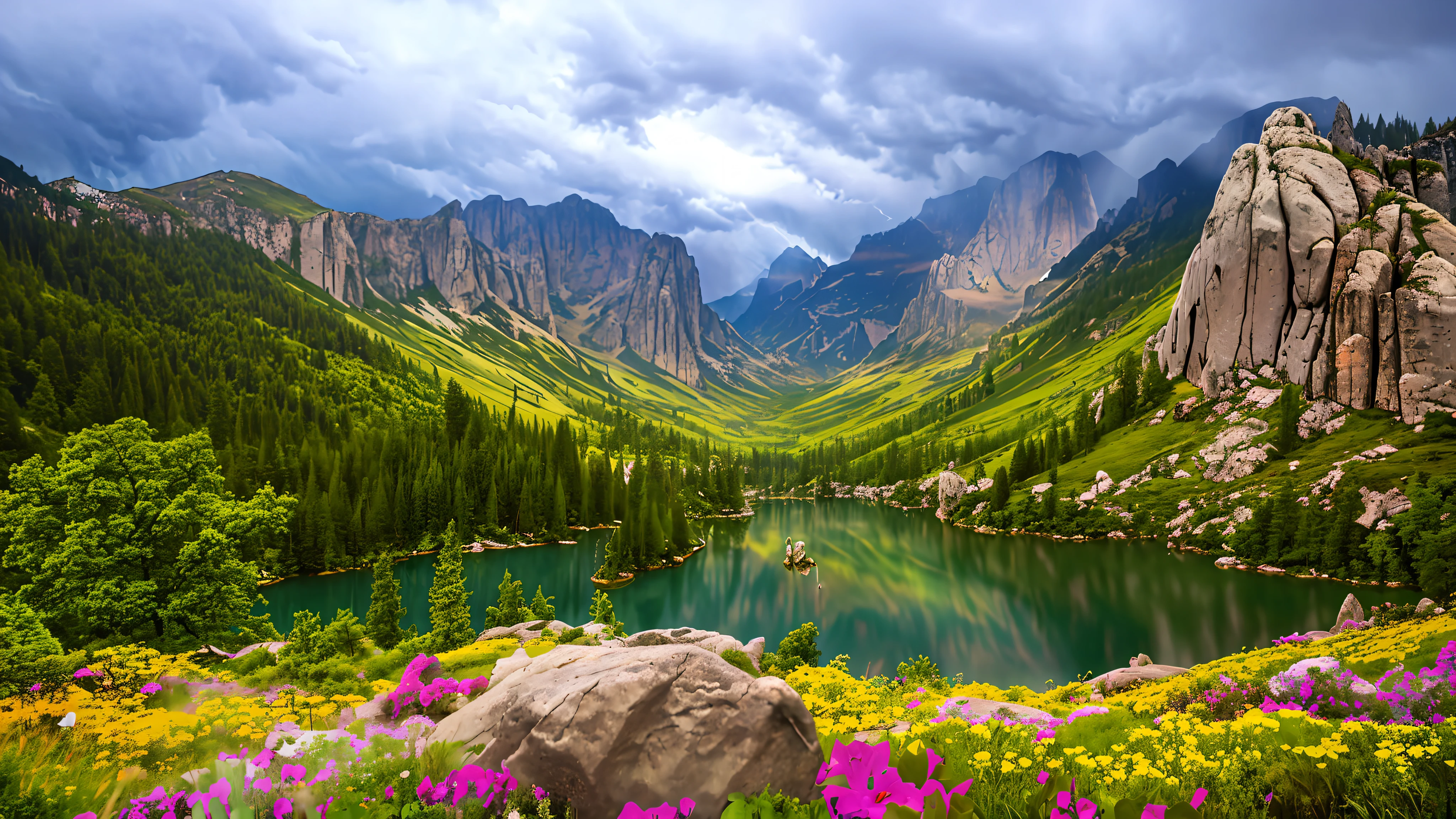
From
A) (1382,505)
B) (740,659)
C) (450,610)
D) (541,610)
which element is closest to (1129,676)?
(740,659)

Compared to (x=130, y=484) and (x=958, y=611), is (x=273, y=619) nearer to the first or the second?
(x=130, y=484)

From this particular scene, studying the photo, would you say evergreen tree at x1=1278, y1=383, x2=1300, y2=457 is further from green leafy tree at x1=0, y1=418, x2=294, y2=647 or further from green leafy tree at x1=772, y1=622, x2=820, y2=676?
green leafy tree at x1=0, y1=418, x2=294, y2=647

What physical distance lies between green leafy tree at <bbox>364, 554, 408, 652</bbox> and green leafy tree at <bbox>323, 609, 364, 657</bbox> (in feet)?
29.6

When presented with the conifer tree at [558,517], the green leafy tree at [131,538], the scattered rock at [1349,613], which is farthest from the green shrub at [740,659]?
the conifer tree at [558,517]

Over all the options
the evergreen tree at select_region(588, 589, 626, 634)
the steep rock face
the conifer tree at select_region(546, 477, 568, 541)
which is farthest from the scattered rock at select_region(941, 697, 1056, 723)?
the steep rock face

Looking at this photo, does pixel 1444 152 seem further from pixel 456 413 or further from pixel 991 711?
pixel 456 413

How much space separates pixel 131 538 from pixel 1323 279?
144m

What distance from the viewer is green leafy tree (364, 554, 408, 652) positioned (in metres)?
38.3

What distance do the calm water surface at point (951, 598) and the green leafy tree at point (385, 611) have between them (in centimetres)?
2299

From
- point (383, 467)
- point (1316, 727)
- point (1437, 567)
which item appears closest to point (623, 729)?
point (1316, 727)

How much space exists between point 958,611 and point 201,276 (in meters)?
225

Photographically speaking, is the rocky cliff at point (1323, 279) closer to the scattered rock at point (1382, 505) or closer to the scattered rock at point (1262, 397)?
the scattered rock at point (1262, 397)

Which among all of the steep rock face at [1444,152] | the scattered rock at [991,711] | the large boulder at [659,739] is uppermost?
the steep rock face at [1444,152]

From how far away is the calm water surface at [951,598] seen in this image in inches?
1884
